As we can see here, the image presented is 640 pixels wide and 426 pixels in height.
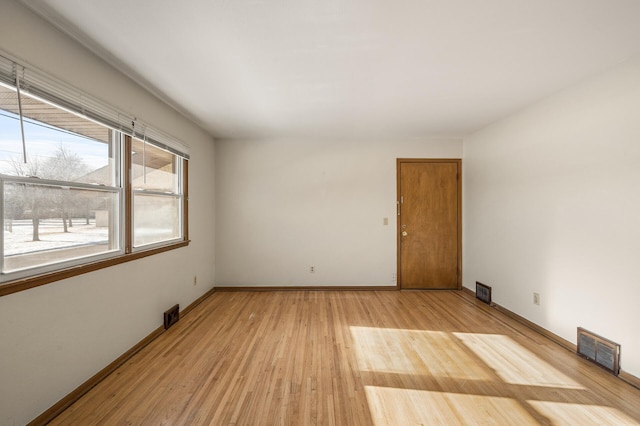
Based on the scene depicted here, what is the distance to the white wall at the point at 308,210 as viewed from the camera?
4.58m

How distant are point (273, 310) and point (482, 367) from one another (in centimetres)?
238

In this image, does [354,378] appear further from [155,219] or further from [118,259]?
[155,219]

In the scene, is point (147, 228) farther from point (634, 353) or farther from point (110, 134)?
point (634, 353)

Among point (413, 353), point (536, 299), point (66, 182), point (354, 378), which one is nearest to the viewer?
point (66, 182)

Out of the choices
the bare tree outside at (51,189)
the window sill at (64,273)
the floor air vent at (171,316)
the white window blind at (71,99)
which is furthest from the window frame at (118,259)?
the floor air vent at (171,316)

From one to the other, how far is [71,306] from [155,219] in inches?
49.4

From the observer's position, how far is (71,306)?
1.90 metres

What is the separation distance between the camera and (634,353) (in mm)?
2131

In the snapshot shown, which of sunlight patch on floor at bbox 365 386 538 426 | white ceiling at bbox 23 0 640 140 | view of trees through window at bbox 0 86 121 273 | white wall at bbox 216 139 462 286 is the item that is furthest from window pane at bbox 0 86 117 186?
sunlight patch on floor at bbox 365 386 538 426

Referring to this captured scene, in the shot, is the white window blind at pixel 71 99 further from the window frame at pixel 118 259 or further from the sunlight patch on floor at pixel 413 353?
the sunlight patch on floor at pixel 413 353

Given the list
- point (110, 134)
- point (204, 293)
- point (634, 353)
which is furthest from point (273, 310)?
point (634, 353)

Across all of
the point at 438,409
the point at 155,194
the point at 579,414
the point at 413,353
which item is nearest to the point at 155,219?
the point at 155,194

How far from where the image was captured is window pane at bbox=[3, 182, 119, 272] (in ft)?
5.25

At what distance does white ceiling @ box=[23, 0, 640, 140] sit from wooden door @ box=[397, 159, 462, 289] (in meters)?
1.51
